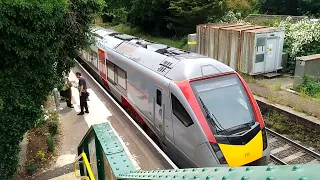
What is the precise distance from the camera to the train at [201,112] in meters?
6.75

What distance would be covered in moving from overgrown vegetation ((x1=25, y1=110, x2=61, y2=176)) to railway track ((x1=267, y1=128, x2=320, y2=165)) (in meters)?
6.46

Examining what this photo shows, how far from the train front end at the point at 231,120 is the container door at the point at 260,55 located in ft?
26.9

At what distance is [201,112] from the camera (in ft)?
22.5

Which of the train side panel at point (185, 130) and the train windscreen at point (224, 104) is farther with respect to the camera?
the train windscreen at point (224, 104)

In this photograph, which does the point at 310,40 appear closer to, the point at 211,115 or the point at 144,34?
the point at 211,115

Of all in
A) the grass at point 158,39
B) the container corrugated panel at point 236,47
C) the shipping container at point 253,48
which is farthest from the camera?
the grass at point 158,39

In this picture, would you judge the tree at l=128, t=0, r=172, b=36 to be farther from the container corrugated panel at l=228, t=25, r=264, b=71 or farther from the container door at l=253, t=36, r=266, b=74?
the container door at l=253, t=36, r=266, b=74

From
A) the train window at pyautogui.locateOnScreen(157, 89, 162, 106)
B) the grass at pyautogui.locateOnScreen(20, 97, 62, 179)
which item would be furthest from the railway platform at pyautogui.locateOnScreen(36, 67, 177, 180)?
the train window at pyautogui.locateOnScreen(157, 89, 162, 106)

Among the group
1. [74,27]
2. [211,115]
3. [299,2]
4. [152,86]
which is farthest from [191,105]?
[299,2]

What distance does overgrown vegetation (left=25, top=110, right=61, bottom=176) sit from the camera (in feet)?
27.7

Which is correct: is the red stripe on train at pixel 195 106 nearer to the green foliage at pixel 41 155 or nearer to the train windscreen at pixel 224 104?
the train windscreen at pixel 224 104

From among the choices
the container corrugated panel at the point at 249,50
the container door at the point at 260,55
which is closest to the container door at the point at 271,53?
the container door at the point at 260,55

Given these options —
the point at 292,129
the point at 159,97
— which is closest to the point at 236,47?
the point at 292,129

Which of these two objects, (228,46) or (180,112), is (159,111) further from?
(228,46)
